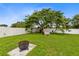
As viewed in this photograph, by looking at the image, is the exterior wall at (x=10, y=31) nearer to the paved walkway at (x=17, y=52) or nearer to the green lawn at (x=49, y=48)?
the green lawn at (x=49, y=48)

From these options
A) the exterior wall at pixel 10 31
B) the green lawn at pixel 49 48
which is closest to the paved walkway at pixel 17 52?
the green lawn at pixel 49 48

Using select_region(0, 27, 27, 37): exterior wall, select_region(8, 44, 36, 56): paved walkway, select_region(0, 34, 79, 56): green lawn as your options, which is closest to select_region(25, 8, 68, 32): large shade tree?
select_region(0, 27, 27, 37): exterior wall

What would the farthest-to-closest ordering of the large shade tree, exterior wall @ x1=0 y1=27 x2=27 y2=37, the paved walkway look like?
the large shade tree
exterior wall @ x1=0 y1=27 x2=27 y2=37
the paved walkway

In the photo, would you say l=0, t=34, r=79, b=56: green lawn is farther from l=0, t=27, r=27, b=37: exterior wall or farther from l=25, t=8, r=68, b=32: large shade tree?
l=25, t=8, r=68, b=32: large shade tree

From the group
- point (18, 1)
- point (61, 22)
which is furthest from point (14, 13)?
point (61, 22)

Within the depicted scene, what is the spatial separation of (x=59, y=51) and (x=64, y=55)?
0.42 meters

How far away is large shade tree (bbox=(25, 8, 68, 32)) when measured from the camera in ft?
36.2

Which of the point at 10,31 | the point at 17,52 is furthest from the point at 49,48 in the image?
the point at 10,31

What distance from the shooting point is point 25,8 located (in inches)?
346

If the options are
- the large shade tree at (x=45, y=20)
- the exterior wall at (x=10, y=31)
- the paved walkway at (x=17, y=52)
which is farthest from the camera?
the large shade tree at (x=45, y=20)

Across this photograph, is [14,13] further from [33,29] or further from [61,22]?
[61,22]

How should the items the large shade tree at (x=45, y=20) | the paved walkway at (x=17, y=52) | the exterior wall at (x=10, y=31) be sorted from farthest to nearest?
the large shade tree at (x=45, y=20) < the exterior wall at (x=10, y=31) < the paved walkway at (x=17, y=52)

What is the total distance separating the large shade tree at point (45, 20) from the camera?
11.0 metres

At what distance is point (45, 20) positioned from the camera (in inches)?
441
